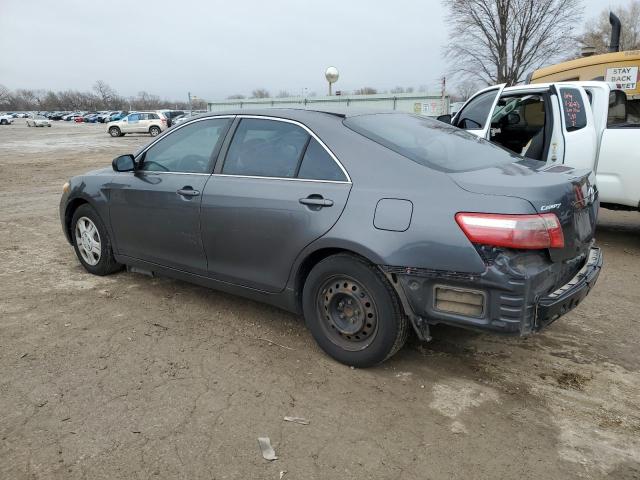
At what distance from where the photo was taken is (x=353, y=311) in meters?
3.18

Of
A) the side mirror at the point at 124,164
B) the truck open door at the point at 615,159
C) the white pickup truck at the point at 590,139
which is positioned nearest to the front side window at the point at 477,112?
the white pickup truck at the point at 590,139

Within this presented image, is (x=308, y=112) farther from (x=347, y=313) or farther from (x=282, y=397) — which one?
(x=282, y=397)

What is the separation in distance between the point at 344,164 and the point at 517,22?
3288cm

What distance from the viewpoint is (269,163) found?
359cm

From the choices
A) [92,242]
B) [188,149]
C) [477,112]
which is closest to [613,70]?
[477,112]

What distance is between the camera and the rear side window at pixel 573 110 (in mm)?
6031

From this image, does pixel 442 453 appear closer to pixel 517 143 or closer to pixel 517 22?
pixel 517 143

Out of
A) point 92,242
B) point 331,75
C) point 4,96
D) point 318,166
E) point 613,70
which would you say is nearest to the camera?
point 318,166

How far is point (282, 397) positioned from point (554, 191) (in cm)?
190

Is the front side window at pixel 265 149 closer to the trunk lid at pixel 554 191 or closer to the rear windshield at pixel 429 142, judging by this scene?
the rear windshield at pixel 429 142

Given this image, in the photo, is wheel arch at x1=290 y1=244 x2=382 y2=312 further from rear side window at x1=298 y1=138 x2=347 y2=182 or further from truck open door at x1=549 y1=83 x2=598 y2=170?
truck open door at x1=549 y1=83 x2=598 y2=170

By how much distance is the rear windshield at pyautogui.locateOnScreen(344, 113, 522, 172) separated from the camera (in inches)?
123

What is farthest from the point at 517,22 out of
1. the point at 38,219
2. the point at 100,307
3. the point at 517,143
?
the point at 100,307

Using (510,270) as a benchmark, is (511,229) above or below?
above
